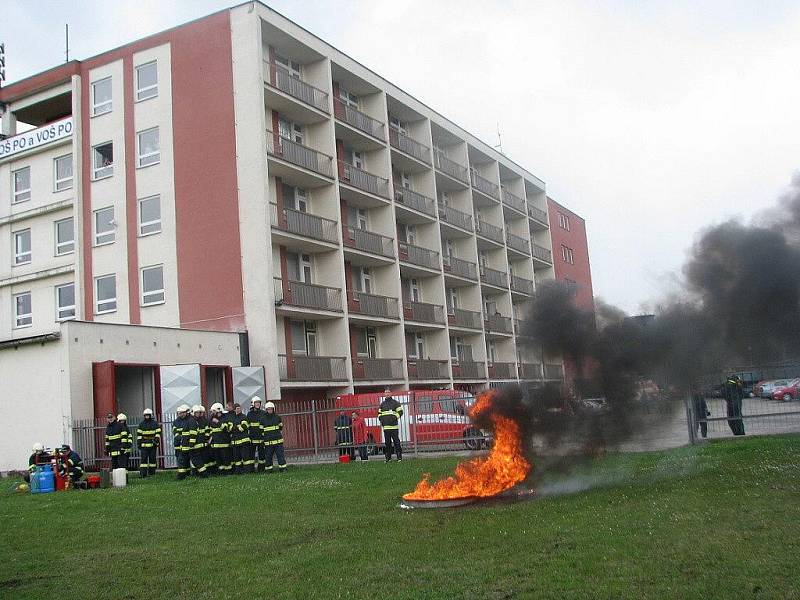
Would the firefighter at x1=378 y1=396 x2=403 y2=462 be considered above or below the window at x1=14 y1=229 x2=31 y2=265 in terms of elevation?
below

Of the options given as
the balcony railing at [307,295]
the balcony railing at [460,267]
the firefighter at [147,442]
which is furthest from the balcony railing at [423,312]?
the firefighter at [147,442]

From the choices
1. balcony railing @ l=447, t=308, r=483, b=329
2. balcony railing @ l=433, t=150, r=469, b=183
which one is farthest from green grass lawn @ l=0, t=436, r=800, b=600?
balcony railing @ l=433, t=150, r=469, b=183

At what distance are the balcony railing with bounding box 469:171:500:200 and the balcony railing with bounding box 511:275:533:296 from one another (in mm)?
5390

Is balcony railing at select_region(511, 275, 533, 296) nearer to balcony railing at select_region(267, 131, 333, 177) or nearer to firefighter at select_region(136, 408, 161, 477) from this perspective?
balcony railing at select_region(267, 131, 333, 177)

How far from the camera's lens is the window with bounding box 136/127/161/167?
33406 millimetres

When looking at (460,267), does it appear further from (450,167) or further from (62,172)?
(62,172)

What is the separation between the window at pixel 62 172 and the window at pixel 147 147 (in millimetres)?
4349

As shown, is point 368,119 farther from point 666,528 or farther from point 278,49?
point 666,528

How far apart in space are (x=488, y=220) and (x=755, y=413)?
34.1 m

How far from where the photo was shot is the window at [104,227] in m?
34.2

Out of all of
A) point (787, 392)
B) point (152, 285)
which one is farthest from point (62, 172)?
point (787, 392)

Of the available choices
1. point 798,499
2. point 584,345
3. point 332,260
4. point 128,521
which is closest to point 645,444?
point 584,345

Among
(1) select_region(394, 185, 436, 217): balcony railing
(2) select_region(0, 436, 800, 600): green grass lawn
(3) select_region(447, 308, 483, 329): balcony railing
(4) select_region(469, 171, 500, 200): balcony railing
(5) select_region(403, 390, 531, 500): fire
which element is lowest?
(2) select_region(0, 436, 800, 600): green grass lawn

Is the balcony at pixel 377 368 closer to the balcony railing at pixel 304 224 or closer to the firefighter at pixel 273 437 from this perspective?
the balcony railing at pixel 304 224
